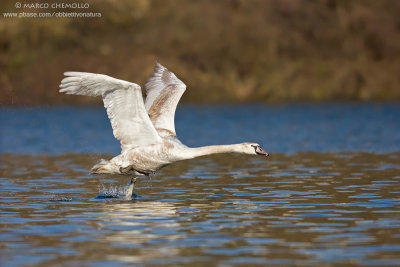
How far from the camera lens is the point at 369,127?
37031mm

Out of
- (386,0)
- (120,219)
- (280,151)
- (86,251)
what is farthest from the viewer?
(386,0)

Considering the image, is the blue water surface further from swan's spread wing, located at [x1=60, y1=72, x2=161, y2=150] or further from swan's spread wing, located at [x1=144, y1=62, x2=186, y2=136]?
swan's spread wing, located at [x1=60, y1=72, x2=161, y2=150]

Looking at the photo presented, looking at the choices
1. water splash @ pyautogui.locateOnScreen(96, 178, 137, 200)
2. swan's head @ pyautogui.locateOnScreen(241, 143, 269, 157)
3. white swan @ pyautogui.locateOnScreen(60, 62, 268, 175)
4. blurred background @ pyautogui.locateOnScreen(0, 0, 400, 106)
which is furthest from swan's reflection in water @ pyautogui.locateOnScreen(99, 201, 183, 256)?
blurred background @ pyautogui.locateOnScreen(0, 0, 400, 106)

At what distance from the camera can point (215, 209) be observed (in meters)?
14.8

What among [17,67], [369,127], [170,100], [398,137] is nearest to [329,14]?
[17,67]

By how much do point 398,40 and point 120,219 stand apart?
2401 inches

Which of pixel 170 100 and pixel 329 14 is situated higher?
pixel 329 14

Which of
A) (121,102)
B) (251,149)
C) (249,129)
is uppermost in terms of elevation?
(249,129)

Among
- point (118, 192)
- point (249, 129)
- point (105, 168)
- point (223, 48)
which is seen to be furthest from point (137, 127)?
point (223, 48)

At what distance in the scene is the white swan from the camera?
15.2 meters

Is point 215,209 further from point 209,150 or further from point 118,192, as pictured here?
point 118,192

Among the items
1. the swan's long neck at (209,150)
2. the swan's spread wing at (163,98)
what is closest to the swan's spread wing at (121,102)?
the swan's spread wing at (163,98)

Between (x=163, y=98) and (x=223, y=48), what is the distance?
5478 cm

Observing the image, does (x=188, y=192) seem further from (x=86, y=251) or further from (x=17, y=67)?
(x=17, y=67)
